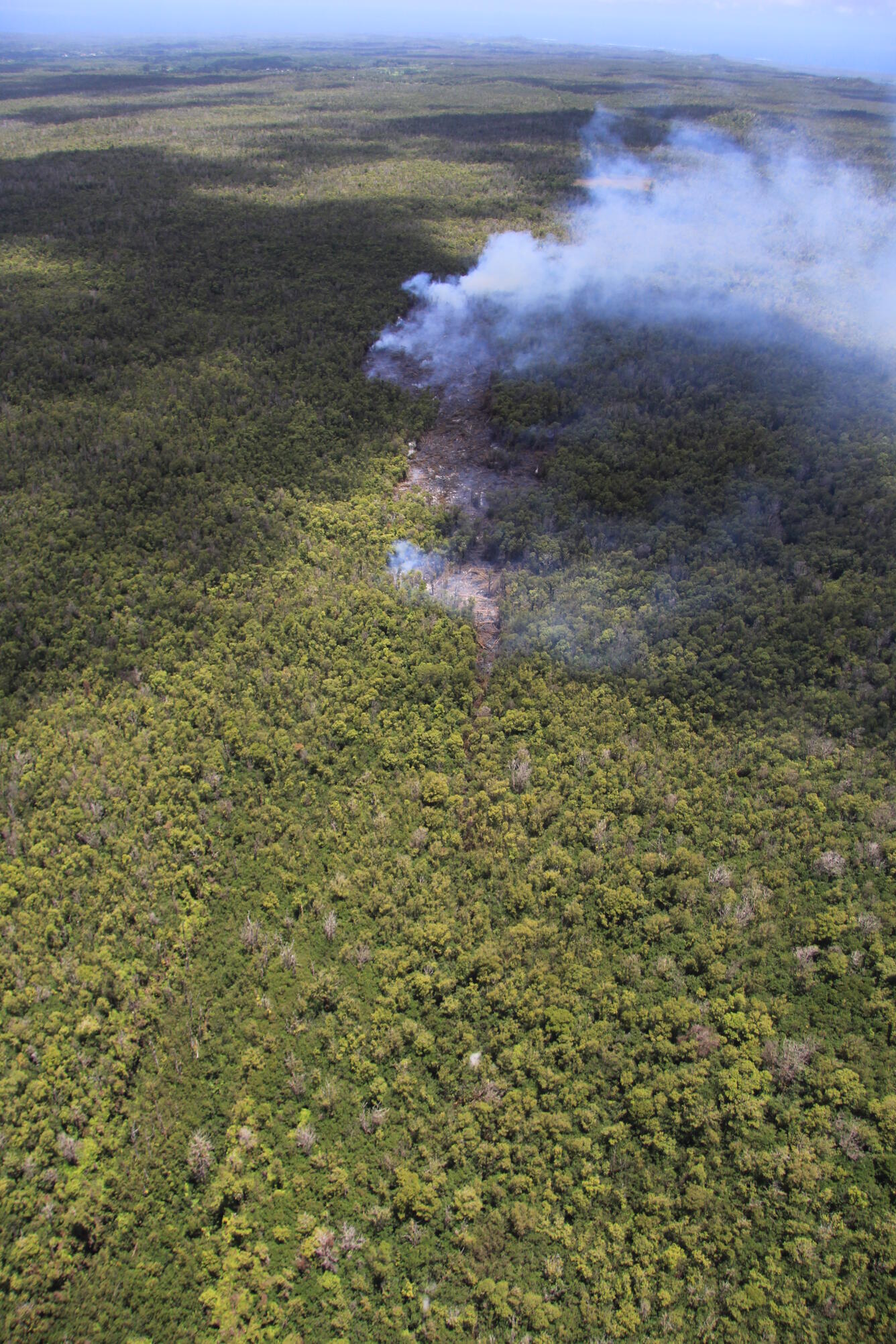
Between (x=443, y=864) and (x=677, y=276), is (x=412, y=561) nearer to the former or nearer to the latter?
(x=443, y=864)

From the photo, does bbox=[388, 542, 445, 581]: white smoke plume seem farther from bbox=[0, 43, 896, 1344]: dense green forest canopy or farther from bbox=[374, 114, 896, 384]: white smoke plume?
bbox=[374, 114, 896, 384]: white smoke plume

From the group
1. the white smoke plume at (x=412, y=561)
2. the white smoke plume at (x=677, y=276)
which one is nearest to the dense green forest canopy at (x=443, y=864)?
the white smoke plume at (x=412, y=561)

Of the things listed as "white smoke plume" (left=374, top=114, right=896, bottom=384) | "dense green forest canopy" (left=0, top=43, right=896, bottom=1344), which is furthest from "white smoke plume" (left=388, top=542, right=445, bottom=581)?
"white smoke plume" (left=374, top=114, right=896, bottom=384)

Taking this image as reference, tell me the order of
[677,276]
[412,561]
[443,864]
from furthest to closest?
[677,276] → [412,561] → [443,864]

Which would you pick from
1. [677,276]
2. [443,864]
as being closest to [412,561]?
[443,864]

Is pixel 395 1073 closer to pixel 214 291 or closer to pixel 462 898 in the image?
pixel 462 898

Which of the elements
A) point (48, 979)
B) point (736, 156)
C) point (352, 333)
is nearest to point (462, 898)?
point (48, 979)

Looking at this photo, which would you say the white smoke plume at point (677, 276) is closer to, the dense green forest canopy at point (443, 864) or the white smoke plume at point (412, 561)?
the dense green forest canopy at point (443, 864)

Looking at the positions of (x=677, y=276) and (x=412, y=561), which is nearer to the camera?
(x=412, y=561)
